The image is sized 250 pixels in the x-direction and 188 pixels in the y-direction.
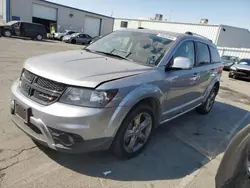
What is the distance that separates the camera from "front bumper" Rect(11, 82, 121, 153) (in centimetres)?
247

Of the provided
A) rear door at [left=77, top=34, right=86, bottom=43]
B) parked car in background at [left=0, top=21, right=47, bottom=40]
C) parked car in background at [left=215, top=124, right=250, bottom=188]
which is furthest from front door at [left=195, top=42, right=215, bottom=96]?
Answer: rear door at [left=77, top=34, right=86, bottom=43]

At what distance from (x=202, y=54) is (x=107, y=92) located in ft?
10.2

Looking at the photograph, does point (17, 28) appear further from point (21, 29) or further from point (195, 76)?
point (195, 76)

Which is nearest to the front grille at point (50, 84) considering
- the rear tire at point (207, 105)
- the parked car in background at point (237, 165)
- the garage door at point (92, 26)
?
the parked car in background at point (237, 165)

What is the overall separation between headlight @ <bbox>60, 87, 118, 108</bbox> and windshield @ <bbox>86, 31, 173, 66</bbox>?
1190 mm

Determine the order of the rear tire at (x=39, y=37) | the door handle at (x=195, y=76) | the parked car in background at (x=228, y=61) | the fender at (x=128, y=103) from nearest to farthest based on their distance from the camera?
1. the fender at (x=128, y=103)
2. the door handle at (x=195, y=76)
3. the parked car in background at (x=228, y=61)
4. the rear tire at (x=39, y=37)

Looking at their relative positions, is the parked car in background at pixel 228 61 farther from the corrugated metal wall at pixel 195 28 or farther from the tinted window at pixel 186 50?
the tinted window at pixel 186 50

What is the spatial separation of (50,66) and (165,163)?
211cm

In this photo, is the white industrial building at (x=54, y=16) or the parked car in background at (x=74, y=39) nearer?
the parked car in background at (x=74, y=39)

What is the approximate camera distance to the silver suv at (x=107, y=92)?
8.30ft

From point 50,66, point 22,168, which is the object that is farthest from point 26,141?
point 50,66

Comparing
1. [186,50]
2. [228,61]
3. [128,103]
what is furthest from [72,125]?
[228,61]

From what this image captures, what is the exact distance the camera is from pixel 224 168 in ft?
7.38

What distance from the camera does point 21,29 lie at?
81.3ft
